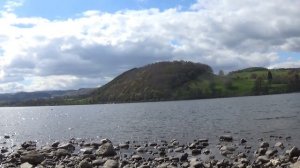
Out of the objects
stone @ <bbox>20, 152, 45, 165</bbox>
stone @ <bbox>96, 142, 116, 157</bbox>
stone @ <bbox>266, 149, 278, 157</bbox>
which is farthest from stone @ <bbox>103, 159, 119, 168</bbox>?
stone @ <bbox>266, 149, 278, 157</bbox>

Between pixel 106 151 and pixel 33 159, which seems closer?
pixel 33 159

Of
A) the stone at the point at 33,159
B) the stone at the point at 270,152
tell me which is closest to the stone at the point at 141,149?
the stone at the point at 33,159

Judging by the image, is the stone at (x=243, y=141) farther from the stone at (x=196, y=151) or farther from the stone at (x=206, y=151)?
the stone at (x=196, y=151)

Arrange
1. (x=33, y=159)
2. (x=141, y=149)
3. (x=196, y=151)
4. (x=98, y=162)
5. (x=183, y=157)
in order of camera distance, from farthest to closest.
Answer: (x=141, y=149), (x=196, y=151), (x=33, y=159), (x=183, y=157), (x=98, y=162)

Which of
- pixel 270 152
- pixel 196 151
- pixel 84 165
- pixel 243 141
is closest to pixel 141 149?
pixel 196 151

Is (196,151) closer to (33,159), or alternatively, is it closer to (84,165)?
(84,165)

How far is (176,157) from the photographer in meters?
37.9

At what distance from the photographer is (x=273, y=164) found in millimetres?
31297

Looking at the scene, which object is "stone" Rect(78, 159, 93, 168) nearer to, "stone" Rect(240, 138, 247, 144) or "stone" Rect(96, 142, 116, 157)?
"stone" Rect(96, 142, 116, 157)

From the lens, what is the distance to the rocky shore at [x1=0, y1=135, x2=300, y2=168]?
33.4 metres

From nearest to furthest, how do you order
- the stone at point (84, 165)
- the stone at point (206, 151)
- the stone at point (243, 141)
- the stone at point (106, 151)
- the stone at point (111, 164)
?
the stone at point (111, 164) → the stone at point (84, 165) → the stone at point (206, 151) → the stone at point (106, 151) → the stone at point (243, 141)

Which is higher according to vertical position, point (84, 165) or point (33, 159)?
point (33, 159)

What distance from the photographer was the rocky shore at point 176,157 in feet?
110

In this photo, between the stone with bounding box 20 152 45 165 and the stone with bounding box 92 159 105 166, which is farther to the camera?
the stone with bounding box 20 152 45 165
